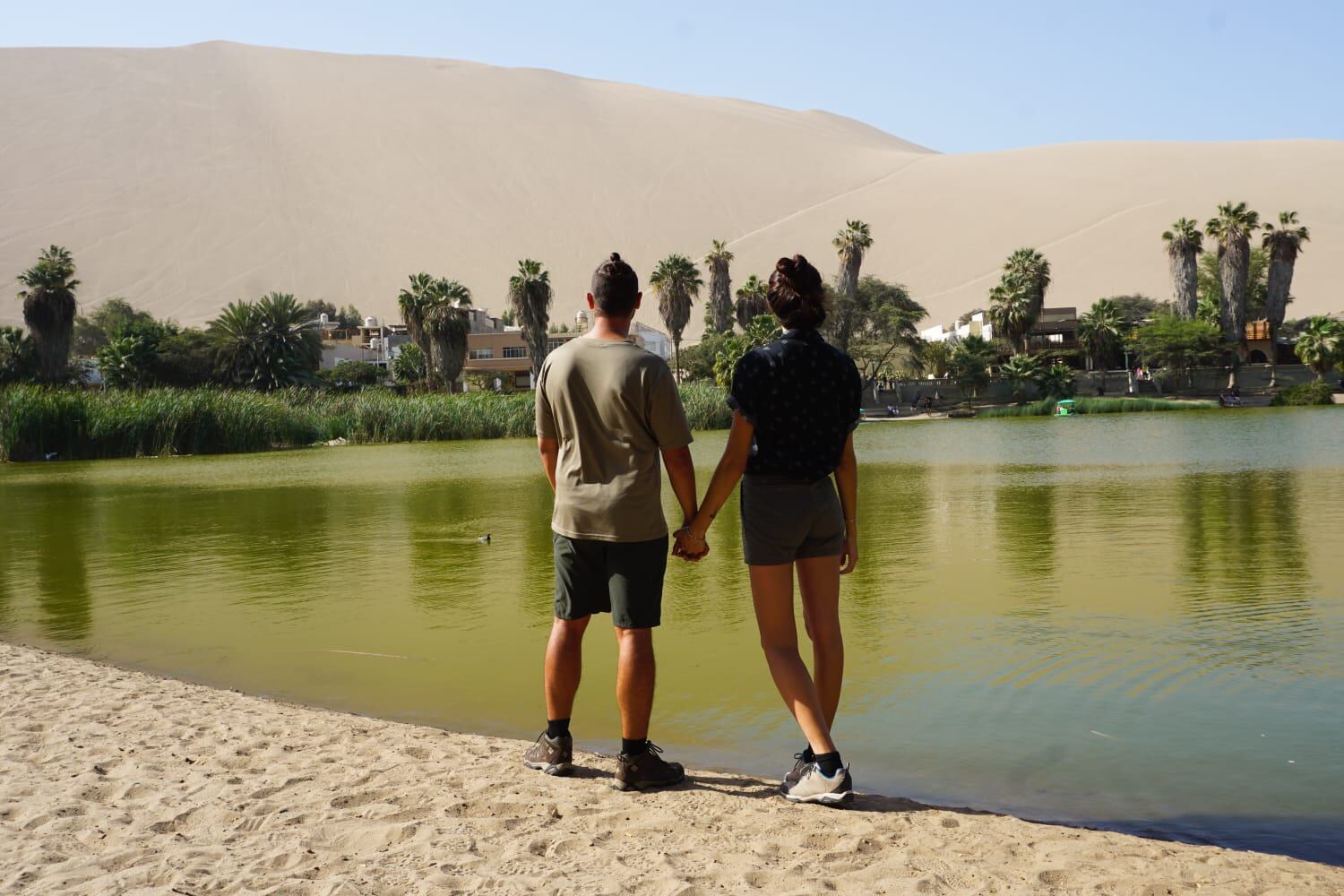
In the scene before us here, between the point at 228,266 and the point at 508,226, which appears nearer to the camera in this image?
the point at 228,266

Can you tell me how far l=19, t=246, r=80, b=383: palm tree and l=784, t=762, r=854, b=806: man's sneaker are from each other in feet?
217

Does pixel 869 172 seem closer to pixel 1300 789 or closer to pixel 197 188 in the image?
pixel 197 188

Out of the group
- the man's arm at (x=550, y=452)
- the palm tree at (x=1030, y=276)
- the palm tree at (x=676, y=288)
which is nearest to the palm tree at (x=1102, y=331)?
the palm tree at (x=1030, y=276)

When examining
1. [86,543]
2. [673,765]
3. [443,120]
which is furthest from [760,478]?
[443,120]

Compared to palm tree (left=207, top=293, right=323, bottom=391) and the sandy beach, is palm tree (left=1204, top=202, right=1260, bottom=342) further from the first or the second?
the sandy beach

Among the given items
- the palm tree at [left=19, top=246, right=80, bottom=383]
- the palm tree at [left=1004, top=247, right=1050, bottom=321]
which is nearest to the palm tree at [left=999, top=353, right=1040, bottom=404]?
the palm tree at [left=1004, top=247, right=1050, bottom=321]

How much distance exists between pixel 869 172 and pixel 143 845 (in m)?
184

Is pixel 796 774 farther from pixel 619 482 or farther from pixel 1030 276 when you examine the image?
pixel 1030 276

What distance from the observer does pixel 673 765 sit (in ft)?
16.3

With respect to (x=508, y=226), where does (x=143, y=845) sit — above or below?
below

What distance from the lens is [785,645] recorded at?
4797 mm

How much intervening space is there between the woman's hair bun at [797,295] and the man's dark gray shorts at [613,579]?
0.98 m

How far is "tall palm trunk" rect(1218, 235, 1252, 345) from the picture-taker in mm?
74625

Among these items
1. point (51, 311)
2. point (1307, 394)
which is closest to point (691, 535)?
point (51, 311)
